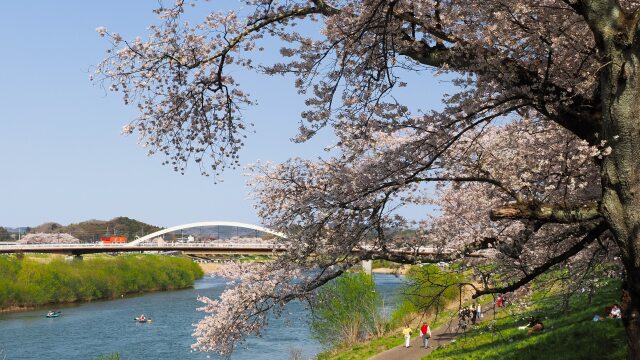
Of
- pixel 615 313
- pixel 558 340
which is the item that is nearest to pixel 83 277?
pixel 558 340

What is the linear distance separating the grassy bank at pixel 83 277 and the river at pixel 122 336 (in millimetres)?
3040

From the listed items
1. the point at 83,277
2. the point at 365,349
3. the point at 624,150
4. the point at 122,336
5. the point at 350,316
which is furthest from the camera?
the point at 83,277

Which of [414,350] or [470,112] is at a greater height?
[470,112]

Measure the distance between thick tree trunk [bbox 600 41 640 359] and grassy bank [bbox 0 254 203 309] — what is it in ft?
187

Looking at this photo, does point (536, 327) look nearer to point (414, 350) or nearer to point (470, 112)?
point (414, 350)

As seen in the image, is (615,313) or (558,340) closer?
(615,313)

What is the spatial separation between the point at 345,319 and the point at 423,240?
20302 millimetres

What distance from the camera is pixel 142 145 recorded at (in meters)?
8.25

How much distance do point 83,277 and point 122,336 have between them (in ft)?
93.7

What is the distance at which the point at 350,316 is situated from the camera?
30.6 m

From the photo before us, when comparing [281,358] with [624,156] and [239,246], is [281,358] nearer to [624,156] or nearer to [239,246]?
[624,156]

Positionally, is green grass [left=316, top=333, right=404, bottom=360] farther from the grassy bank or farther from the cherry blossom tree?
the grassy bank

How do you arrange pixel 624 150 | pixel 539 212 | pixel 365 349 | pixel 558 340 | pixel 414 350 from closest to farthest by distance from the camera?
pixel 624 150 → pixel 539 212 → pixel 558 340 → pixel 414 350 → pixel 365 349

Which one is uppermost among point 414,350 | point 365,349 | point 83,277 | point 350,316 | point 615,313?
point 615,313
